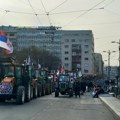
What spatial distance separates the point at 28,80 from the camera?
32.9m

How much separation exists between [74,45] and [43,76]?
118m

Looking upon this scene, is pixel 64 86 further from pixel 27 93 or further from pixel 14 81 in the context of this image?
pixel 14 81

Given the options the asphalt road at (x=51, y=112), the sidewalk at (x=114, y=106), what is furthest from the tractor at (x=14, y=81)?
the sidewalk at (x=114, y=106)

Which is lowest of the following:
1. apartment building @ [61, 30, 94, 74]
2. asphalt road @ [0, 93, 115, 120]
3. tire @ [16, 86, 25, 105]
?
asphalt road @ [0, 93, 115, 120]

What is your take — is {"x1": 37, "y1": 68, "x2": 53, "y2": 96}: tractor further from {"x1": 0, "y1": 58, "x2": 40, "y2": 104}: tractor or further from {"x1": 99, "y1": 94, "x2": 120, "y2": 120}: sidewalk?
{"x1": 99, "y1": 94, "x2": 120, "y2": 120}: sidewalk

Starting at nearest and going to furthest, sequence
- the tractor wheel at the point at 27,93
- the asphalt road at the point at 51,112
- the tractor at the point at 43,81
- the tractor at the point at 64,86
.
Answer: the asphalt road at the point at 51,112 → the tractor wheel at the point at 27,93 → the tractor at the point at 64,86 → the tractor at the point at 43,81

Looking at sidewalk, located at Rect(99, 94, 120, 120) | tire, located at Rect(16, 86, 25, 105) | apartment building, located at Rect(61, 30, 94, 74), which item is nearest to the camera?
sidewalk, located at Rect(99, 94, 120, 120)

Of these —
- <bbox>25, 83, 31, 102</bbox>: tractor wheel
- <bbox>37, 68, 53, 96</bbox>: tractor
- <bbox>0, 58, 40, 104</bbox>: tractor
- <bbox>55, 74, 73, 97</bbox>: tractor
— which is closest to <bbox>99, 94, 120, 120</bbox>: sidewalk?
<bbox>25, 83, 31, 102</bbox>: tractor wheel

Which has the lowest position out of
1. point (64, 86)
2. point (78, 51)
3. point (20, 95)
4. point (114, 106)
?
point (114, 106)

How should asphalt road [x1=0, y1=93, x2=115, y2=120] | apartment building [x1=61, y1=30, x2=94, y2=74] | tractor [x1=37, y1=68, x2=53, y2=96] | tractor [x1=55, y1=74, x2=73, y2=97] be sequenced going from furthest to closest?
1. apartment building [x1=61, y1=30, x2=94, y2=74]
2. tractor [x1=37, y1=68, x2=53, y2=96]
3. tractor [x1=55, y1=74, x2=73, y2=97]
4. asphalt road [x1=0, y1=93, x2=115, y2=120]

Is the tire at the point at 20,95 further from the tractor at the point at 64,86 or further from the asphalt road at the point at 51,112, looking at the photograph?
the tractor at the point at 64,86

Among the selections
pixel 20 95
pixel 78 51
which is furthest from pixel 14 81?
pixel 78 51

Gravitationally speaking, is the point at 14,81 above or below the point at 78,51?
below

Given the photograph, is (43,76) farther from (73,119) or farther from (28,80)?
(73,119)
